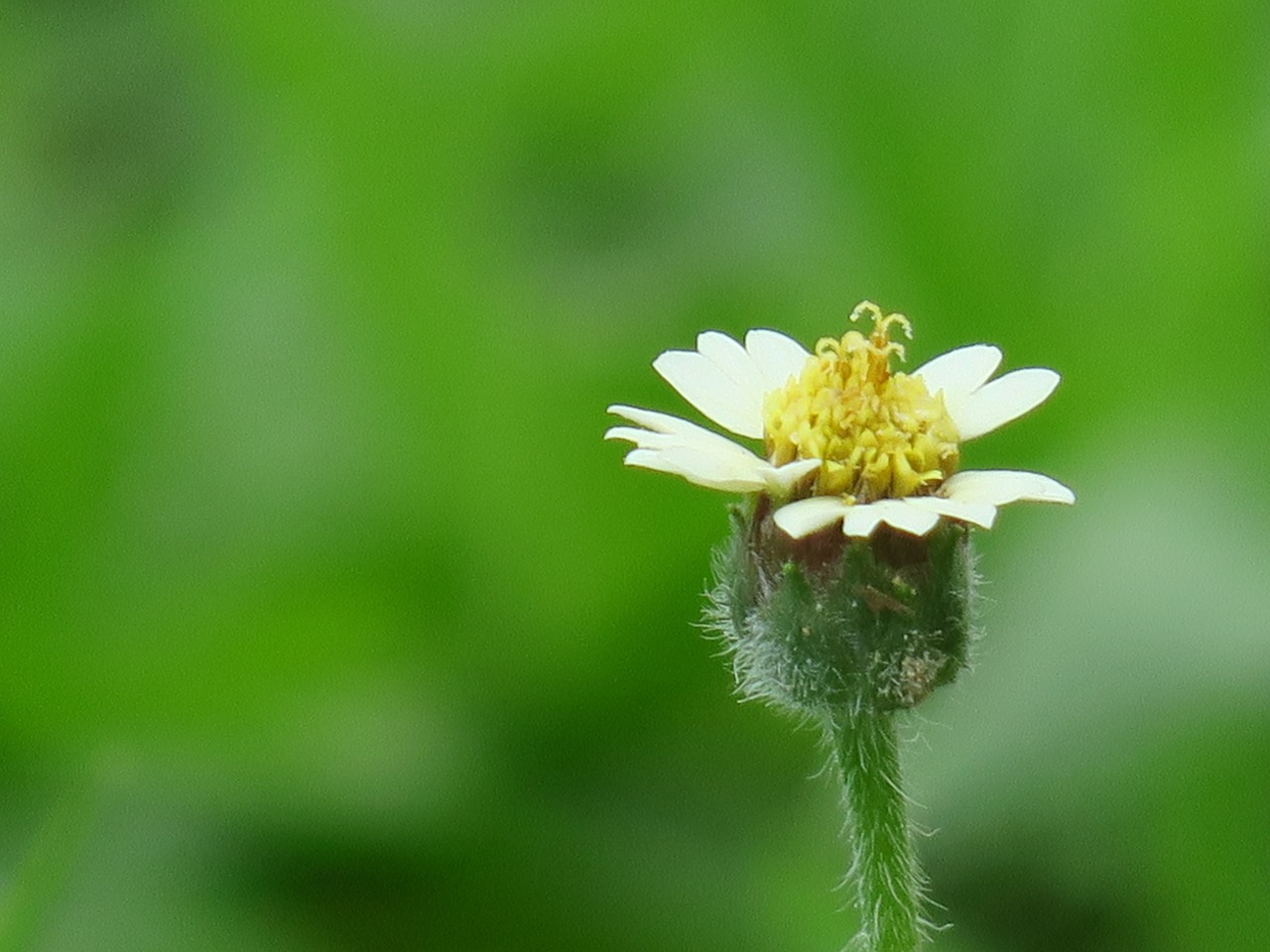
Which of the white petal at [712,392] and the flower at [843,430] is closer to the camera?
the flower at [843,430]

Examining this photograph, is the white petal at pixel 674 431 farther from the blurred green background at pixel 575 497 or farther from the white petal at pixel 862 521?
the blurred green background at pixel 575 497

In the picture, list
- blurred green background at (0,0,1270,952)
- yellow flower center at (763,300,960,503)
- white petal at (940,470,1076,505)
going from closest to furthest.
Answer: white petal at (940,470,1076,505) < yellow flower center at (763,300,960,503) < blurred green background at (0,0,1270,952)

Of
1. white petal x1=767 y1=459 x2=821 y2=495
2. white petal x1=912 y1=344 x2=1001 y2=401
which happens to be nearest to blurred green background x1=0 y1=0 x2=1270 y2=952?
white petal x1=912 y1=344 x2=1001 y2=401

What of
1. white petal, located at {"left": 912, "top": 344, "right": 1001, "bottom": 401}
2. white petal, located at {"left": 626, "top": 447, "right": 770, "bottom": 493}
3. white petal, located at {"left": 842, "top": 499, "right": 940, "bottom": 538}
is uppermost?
white petal, located at {"left": 912, "top": 344, "right": 1001, "bottom": 401}

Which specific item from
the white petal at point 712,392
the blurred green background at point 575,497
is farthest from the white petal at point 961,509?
the blurred green background at point 575,497

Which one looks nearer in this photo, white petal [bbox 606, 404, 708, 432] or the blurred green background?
white petal [bbox 606, 404, 708, 432]

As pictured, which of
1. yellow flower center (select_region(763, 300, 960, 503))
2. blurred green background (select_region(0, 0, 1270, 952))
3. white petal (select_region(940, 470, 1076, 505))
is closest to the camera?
white petal (select_region(940, 470, 1076, 505))

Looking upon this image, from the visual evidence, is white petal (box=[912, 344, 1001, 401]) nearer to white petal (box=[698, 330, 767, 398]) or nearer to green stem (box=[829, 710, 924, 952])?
white petal (box=[698, 330, 767, 398])
